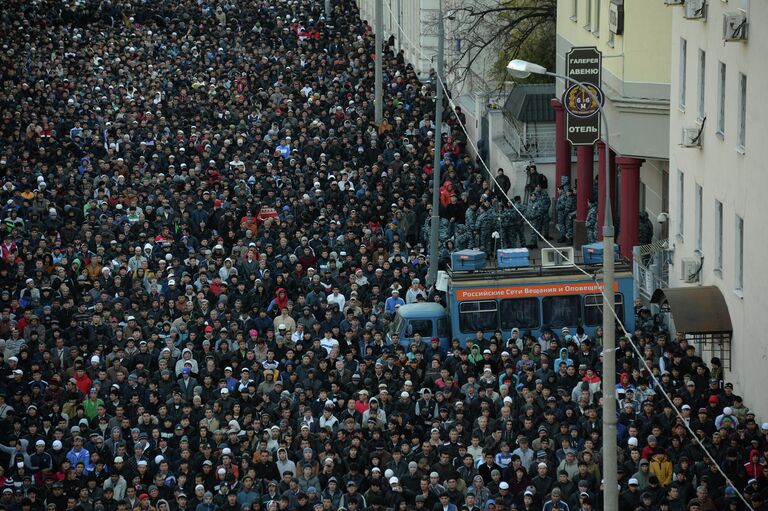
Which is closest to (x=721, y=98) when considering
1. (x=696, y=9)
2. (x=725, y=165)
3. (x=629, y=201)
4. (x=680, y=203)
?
(x=725, y=165)

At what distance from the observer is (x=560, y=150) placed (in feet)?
141

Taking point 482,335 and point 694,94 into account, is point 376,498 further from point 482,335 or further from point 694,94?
point 694,94

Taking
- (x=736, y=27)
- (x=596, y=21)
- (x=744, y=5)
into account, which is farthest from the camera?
(x=596, y=21)

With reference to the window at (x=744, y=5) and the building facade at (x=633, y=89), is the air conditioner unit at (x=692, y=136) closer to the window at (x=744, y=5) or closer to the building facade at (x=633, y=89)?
the building facade at (x=633, y=89)

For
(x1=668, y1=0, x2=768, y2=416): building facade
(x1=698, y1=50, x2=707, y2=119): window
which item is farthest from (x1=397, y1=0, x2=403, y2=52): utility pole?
(x1=698, y1=50, x2=707, y2=119): window

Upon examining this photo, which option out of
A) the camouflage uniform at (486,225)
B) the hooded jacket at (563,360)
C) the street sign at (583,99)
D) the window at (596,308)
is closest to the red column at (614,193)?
the street sign at (583,99)

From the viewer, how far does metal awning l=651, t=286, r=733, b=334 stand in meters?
28.5

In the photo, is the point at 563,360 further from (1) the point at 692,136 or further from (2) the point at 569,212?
(2) the point at 569,212

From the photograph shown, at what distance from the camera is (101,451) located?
25500 mm

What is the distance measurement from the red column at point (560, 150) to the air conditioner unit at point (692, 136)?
12.1 metres

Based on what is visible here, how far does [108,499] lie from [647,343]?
890 centimetres

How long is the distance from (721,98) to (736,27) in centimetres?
217

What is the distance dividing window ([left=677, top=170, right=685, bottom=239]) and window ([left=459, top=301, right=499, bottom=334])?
3.88m

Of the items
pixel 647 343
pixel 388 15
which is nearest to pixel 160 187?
Result: pixel 647 343
